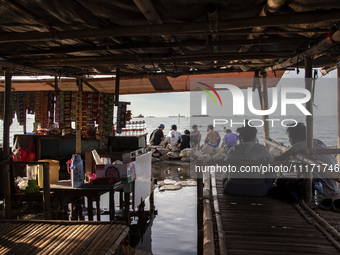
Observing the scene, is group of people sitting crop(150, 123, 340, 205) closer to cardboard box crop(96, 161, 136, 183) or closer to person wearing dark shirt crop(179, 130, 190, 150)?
cardboard box crop(96, 161, 136, 183)

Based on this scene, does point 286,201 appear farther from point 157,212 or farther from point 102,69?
point 102,69

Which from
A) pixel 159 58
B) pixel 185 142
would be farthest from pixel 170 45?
pixel 185 142

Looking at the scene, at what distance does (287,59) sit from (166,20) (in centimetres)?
277

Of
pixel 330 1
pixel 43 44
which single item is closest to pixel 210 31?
pixel 330 1

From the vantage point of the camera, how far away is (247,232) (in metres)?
3.51

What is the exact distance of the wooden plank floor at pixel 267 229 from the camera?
310 centimetres

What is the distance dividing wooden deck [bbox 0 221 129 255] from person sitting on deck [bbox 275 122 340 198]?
9.68 feet

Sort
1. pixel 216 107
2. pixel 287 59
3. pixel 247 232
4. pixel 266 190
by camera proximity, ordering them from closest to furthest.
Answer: pixel 247 232, pixel 266 190, pixel 287 59, pixel 216 107

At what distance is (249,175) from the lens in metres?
4.63

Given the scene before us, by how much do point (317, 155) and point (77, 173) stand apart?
3480 mm

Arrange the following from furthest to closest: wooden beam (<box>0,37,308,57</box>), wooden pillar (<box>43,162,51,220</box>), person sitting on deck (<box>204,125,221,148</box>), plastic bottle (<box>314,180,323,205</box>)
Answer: person sitting on deck (<box>204,125,221,148</box>) < plastic bottle (<box>314,180,323,205</box>) < wooden beam (<box>0,37,308,57</box>) < wooden pillar (<box>43,162,51,220</box>)

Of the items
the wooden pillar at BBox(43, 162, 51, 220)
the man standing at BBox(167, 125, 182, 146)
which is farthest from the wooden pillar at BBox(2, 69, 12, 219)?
the man standing at BBox(167, 125, 182, 146)

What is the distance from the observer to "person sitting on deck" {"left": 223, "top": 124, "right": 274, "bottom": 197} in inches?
185

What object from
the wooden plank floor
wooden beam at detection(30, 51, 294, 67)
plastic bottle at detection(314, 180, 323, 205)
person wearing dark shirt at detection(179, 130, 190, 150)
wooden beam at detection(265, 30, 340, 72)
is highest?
wooden beam at detection(30, 51, 294, 67)
